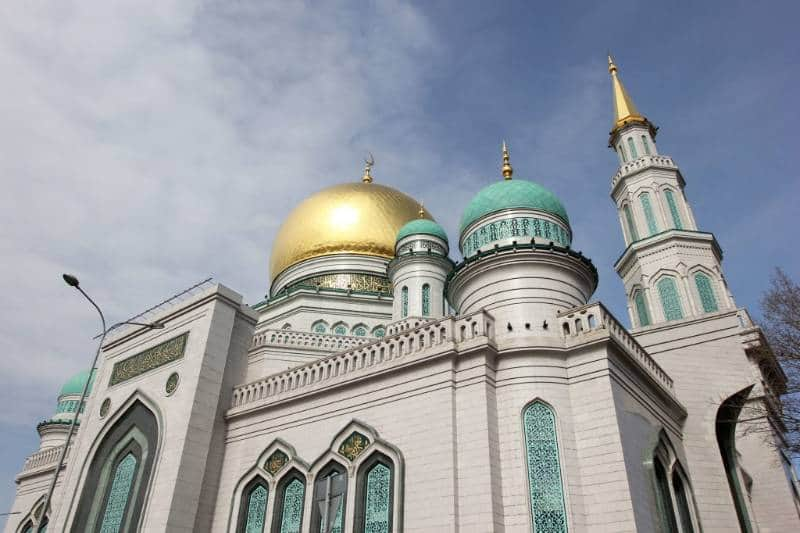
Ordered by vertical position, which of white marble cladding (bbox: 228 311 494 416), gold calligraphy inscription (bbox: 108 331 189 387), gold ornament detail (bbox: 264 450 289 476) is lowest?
gold ornament detail (bbox: 264 450 289 476)

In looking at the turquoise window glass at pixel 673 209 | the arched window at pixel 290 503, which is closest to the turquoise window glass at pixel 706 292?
the turquoise window glass at pixel 673 209

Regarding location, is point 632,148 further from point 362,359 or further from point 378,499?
point 378,499

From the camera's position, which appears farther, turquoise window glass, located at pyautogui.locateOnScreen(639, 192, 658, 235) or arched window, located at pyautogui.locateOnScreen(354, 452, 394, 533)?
turquoise window glass, located at pyautogui.locateOnScreen(639, 192, 658, 235)

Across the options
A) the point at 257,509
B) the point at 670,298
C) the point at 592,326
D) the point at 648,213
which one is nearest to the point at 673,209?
the point at 648,213

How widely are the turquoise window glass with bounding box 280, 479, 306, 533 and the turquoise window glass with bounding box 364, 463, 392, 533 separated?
1482 millimetres

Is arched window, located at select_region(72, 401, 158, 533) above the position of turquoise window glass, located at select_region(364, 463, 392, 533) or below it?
above

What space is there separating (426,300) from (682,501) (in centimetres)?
962

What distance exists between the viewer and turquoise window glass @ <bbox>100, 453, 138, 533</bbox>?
39.7 feet

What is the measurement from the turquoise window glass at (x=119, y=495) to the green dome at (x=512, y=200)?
8.75 m

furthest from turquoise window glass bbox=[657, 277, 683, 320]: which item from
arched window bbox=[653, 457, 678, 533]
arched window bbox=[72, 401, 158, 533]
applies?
arched window bbox=[72, 401, 158, 533]

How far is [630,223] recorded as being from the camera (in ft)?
60.5

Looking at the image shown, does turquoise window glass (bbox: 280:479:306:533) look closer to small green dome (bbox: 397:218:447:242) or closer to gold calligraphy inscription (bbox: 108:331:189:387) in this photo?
gold calligraphy inscription (bbox: 108:331:189:387)

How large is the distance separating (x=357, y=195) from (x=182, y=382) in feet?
47.6

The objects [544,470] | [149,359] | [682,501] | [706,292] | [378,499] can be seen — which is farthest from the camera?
[706,292]
